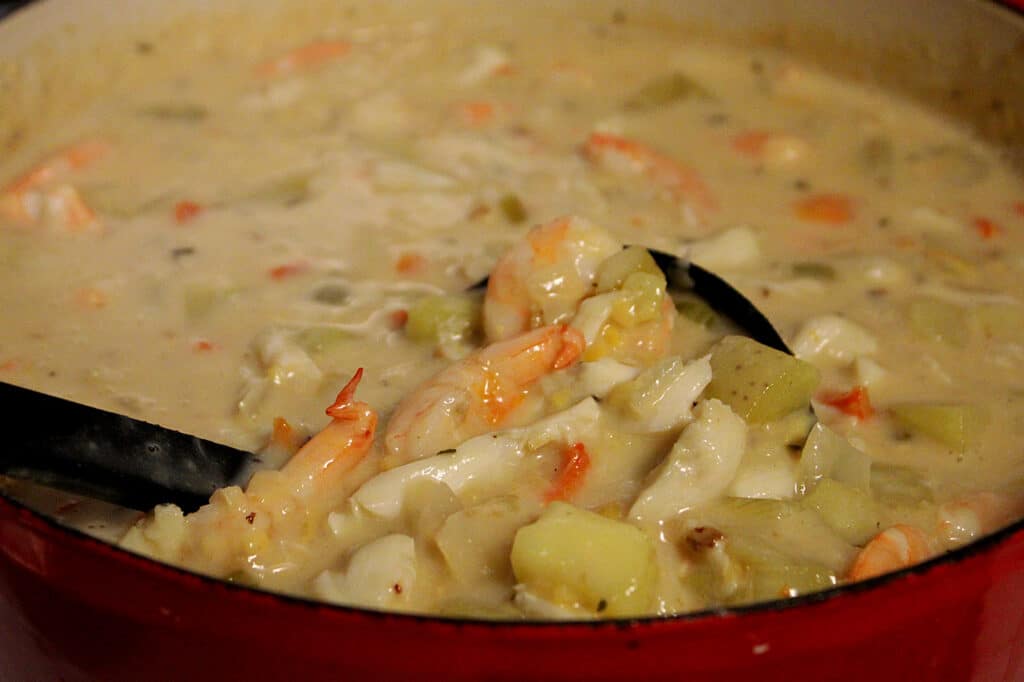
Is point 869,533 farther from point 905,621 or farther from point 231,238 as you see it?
point 231,238

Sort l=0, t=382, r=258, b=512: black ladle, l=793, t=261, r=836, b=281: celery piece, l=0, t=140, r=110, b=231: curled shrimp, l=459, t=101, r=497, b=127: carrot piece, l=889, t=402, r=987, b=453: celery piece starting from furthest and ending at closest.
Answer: l=459, t=101, r=497, b=127: carrot piece < l=0, t=140, r=110, b=231: curled shrimp < l=793, t=261, r=836, b=281: celery piece < l=889, t=402, r=987, b=453: celery piece < l=0, t=382, r=258, b=512: black ladle

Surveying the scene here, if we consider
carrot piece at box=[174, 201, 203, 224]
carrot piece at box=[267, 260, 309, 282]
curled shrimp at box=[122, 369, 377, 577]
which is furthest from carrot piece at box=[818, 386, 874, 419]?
carrot piece at box=[174, 201, 203, 224]

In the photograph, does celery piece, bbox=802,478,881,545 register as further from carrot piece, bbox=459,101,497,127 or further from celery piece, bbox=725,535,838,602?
carrot piece, bbox=459,101,497,127

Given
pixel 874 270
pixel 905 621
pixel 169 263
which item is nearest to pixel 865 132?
pixel 874 270

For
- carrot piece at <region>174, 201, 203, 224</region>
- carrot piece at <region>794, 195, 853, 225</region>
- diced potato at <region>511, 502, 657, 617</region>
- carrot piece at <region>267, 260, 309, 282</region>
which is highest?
diced potato at <region>511, 502, 657, 617</region>

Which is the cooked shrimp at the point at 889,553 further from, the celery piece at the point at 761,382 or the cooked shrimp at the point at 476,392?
the cooked shrimp at the point at 476,392
